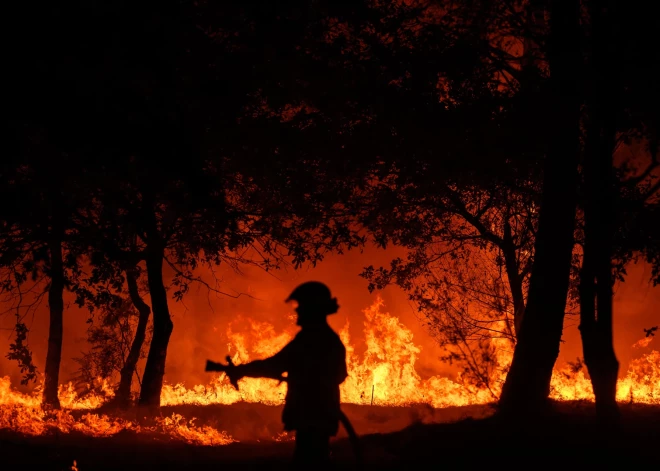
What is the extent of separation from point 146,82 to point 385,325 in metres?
21.0

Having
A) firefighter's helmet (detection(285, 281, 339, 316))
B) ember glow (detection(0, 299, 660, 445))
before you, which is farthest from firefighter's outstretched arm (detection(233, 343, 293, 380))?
ember glow (detection(0, 299, 660, 445))

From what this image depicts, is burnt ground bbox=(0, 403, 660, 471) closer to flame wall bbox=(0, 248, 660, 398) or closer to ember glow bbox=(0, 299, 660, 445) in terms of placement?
ember glow bbox=(0, 299, 660, 445)

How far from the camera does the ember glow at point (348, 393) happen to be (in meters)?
12.1

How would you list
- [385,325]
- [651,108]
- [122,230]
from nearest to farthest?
[651,108], [122,230], [385,325]

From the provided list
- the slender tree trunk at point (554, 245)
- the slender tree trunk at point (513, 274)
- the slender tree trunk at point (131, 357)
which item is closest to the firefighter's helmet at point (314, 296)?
the slender tree trunk at point (554, 245)

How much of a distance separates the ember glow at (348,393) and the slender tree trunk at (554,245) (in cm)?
267

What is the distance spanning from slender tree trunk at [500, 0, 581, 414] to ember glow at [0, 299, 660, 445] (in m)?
2.67

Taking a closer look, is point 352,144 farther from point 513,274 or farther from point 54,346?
point 54,346

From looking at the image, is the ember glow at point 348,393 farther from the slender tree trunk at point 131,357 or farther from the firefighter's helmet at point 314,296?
the firefighter's helmet at point 314,296

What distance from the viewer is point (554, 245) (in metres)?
10.1

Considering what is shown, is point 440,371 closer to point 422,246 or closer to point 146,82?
point 422,246

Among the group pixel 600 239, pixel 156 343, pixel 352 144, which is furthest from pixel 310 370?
pixel 156 343

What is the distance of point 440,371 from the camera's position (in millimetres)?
36375

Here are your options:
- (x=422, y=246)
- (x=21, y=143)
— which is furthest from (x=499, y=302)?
(x=21, y=143)
